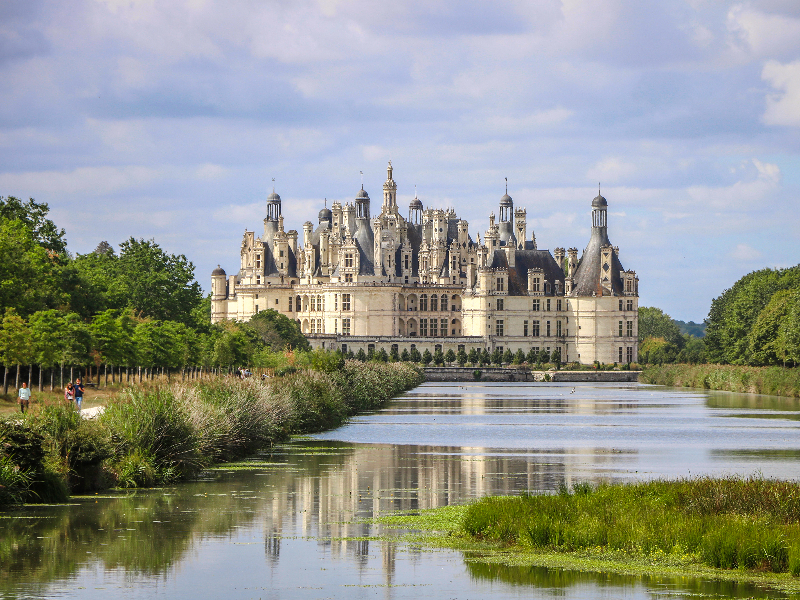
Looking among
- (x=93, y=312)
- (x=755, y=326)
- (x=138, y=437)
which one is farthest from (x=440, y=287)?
(x=138, y=437)

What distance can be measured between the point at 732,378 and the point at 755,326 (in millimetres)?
4668

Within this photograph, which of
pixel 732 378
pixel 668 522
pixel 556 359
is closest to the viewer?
pixel 668 522

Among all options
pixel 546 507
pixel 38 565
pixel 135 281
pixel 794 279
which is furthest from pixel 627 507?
pixel 794 279

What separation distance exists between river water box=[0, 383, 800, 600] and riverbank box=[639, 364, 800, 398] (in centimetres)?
2901

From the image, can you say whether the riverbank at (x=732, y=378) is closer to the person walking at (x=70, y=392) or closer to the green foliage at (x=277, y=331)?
the green foliage at (x=277, y=331)

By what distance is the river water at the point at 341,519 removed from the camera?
14.1 metres

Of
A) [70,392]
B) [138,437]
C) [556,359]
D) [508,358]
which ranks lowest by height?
[138,437]

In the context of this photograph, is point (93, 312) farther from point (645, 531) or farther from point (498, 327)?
point (498, 327)

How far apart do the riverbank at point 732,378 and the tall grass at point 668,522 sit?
50.3 meters

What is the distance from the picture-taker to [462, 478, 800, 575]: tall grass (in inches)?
587

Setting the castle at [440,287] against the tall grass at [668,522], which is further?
the castle at [440,287]

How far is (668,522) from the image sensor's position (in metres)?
16.3

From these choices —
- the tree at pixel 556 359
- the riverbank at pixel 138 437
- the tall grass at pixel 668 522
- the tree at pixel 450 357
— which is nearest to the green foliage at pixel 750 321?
the tree at pixel 556 359

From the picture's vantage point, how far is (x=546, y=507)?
57.1ft
